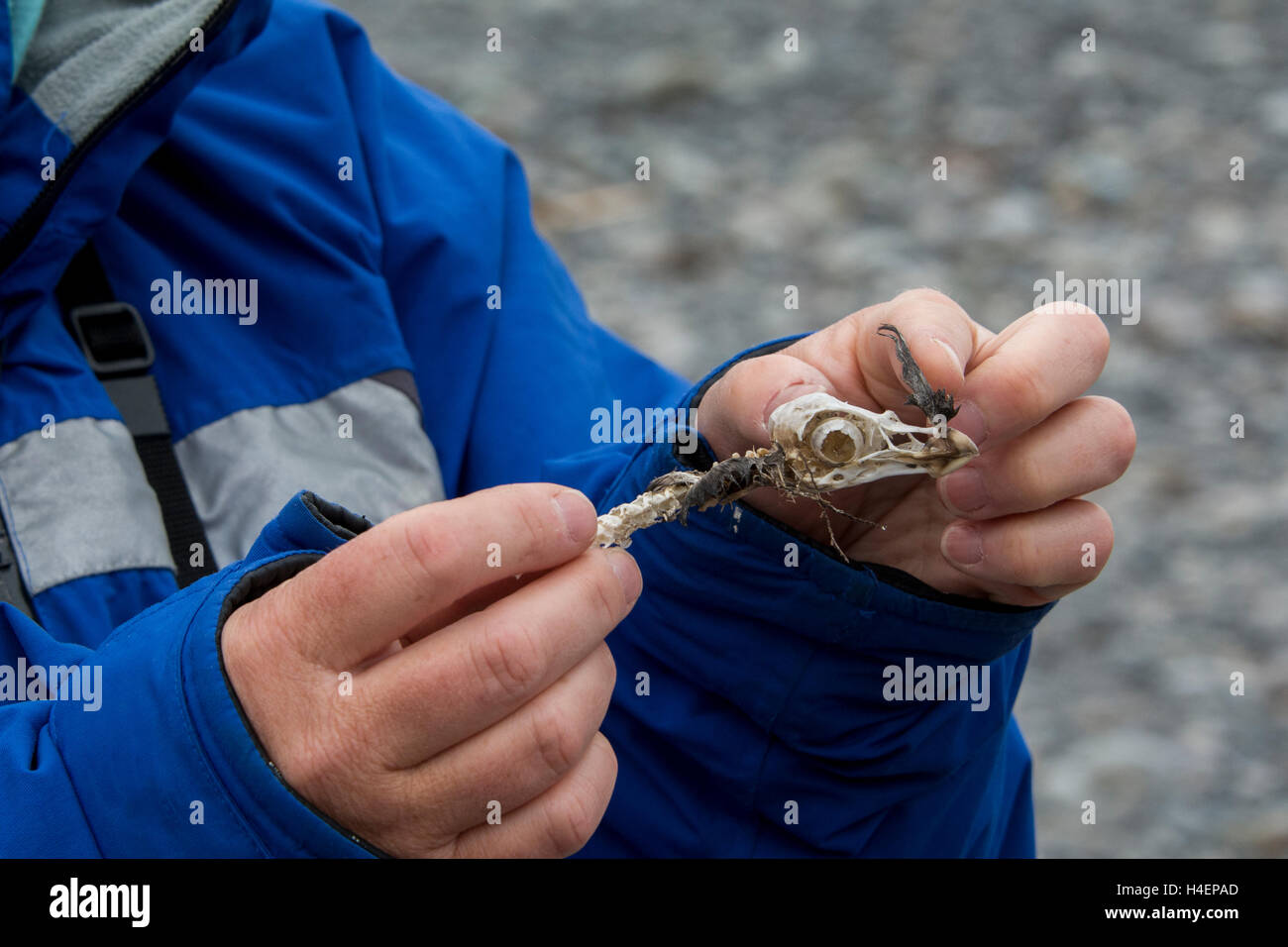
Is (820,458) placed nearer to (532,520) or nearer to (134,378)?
(532,520)

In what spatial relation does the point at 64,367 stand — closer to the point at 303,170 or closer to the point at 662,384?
the point at 303,170

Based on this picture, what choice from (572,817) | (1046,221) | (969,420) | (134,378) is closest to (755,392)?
(969,420)

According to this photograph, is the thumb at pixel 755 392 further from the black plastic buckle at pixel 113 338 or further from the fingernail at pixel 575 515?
the black plastic buckle at pixel 113 338

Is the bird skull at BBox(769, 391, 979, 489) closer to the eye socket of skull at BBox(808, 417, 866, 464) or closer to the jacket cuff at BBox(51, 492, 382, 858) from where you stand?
the eye socket of skull at BBox(808, 417, 866, 464)

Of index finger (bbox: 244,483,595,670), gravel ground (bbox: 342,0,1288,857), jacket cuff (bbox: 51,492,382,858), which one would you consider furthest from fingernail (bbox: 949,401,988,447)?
gravel ground (bbox: 342,0,1288,857)

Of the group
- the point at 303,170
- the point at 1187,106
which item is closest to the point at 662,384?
the point at 303,170
